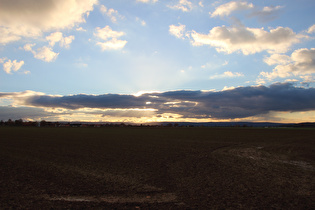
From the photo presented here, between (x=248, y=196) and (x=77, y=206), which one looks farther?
(x=248, y=196)

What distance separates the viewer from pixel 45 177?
8.99 metres

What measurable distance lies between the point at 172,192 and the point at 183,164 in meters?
5.00

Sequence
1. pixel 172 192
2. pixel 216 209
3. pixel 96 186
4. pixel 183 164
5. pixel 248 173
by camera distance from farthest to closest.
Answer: pixel 183 164 → pixel 248 173 → pixel 96 186 → pixel 172 192 → pixel 216 209

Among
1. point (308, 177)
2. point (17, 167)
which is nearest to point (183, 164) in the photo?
point (308, 177)

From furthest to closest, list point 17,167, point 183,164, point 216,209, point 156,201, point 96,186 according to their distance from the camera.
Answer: point 183,164 → point 17,167 → point 96,186 → point 156,201 → point 216,209

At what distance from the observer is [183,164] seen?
→ 12.2m

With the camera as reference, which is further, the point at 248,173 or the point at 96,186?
A: the point at 248,173

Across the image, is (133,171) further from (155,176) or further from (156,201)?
(156,201)

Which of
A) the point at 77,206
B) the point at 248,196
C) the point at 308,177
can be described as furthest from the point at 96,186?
the point at 308,177

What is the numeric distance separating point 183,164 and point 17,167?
799cm

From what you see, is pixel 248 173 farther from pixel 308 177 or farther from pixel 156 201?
pixel 156 201

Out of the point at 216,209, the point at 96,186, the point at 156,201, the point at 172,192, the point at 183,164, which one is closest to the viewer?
the point at 216,209

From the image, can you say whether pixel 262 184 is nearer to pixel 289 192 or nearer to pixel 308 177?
pixel 289 192

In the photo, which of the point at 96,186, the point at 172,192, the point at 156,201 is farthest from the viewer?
the point at 96,186
